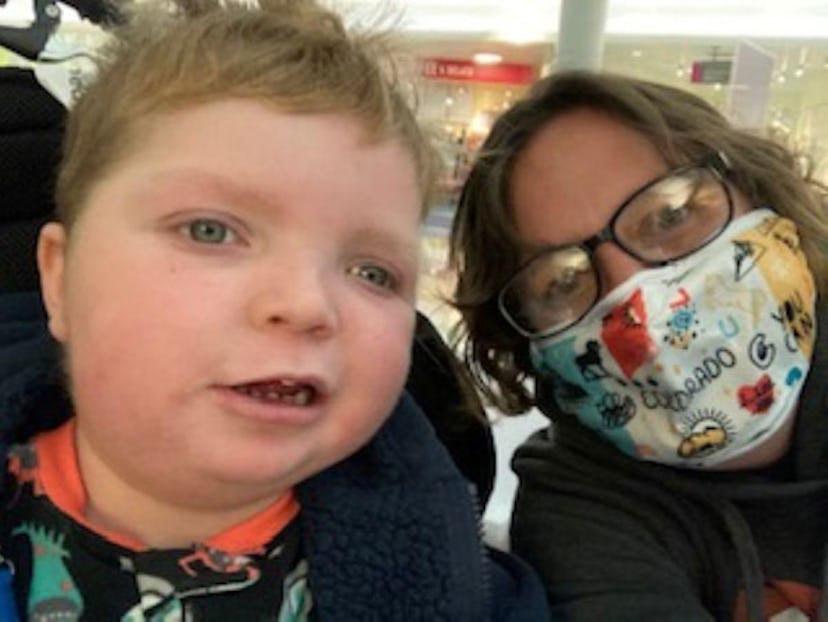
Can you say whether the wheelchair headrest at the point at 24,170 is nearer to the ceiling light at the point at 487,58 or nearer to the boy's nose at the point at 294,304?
the boy's nose at the point at 294,304

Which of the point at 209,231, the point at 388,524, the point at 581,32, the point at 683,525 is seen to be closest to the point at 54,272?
the point at 209,231

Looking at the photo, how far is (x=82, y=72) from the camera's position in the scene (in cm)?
91

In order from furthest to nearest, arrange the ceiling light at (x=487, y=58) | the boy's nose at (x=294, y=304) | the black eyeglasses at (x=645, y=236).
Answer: the ceiling light at (x=487, y=58) → the black eyeglasses at (x=645, y=236) → the boy's nose at (x=294, y=304)

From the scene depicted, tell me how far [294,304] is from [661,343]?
498mm

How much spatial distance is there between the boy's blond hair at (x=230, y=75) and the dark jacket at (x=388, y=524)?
15 centimetres

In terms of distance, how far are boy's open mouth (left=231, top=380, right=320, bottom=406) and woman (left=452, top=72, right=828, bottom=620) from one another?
1.29ft

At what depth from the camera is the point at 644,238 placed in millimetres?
1059

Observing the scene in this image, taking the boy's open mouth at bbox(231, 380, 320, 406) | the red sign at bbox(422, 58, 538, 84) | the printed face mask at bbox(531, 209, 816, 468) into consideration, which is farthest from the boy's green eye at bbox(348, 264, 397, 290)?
the red sign at bbox(422, 58, 538, 84)

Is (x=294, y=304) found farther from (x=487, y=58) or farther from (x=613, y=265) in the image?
(x=487, y=58)

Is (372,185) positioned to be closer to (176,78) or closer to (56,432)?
(176,78)

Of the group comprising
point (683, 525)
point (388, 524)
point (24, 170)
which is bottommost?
point (683, 525)

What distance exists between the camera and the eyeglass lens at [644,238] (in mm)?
1051

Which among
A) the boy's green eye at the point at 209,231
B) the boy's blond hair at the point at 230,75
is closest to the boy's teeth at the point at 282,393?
the boy's green eye at the point at 209,231

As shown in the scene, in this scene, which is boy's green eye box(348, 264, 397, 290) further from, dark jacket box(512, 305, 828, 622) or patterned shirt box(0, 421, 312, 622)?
dark jacket box(512, 305, 828, 622)
